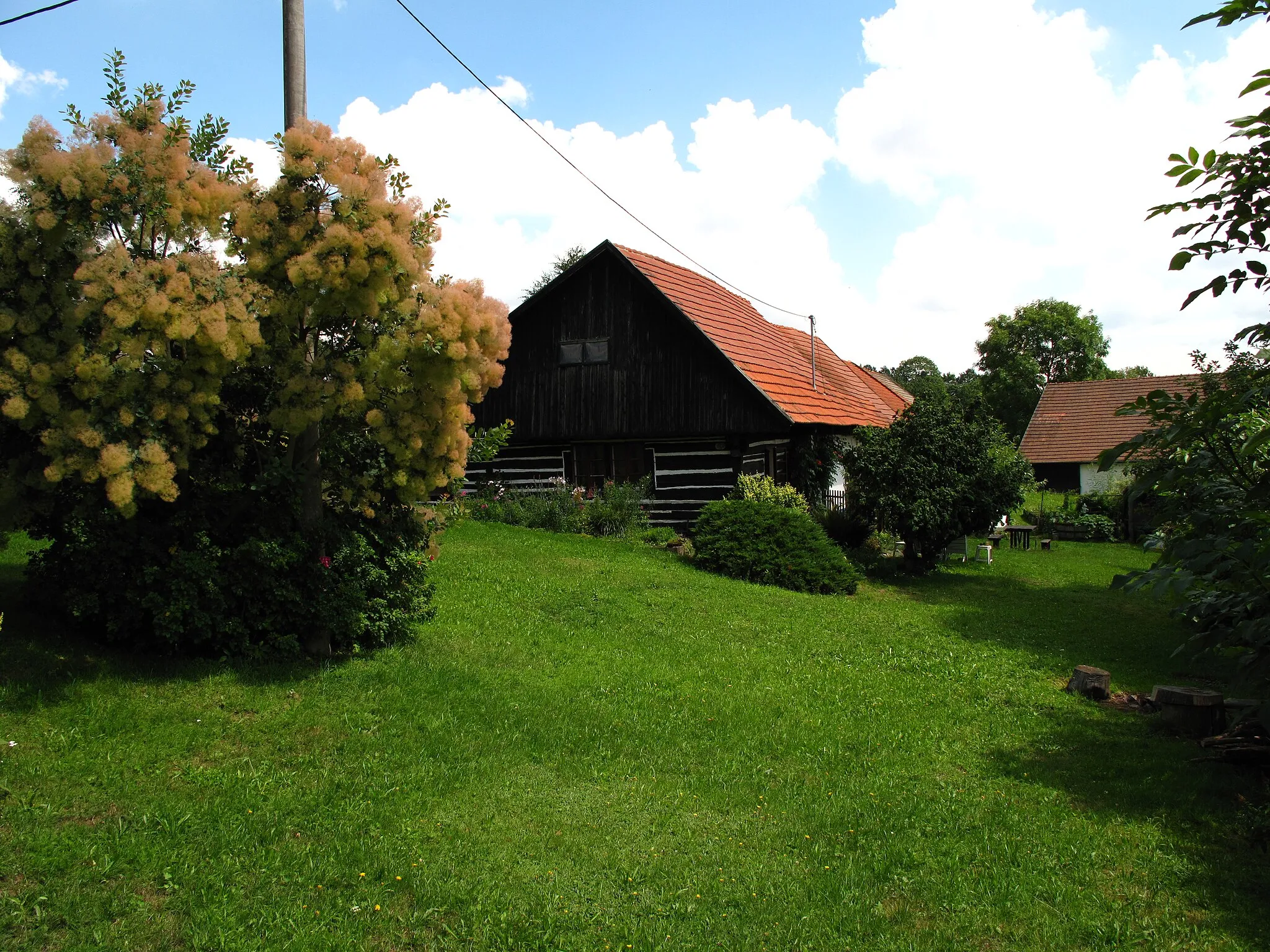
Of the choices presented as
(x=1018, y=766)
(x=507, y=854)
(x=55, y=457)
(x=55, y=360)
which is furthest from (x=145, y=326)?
(x=1018, y=766)

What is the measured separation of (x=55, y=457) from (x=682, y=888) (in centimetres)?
511

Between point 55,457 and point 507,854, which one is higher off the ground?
point 55,457

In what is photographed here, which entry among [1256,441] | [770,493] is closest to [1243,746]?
[1256,441]

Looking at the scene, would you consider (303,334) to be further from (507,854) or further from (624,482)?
(624,482)

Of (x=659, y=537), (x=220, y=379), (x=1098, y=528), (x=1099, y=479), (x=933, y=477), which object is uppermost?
(x=220, y=379)

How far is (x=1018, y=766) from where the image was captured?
7.40 meters

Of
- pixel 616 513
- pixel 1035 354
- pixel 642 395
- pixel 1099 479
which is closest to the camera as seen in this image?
pixel 616 513

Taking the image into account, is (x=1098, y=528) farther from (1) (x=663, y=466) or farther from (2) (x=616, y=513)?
(2) (x=616, y=513)

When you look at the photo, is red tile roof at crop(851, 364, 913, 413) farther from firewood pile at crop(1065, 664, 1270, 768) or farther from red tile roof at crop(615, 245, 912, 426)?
firewood pile at crop(1065, 664, 1270, 768)

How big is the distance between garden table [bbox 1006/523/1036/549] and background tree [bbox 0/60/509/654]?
25.2 metres

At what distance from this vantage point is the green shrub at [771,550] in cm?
1572

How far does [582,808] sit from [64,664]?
4.16 metres

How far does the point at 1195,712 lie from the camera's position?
8.38 meters

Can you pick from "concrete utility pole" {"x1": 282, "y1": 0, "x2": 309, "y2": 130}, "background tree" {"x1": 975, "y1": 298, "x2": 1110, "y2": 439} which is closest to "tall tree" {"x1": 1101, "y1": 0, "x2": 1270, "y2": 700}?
"concrete utility pole" {"x1": 282, "y1": 0, "x2": 309, "y2": 130}
